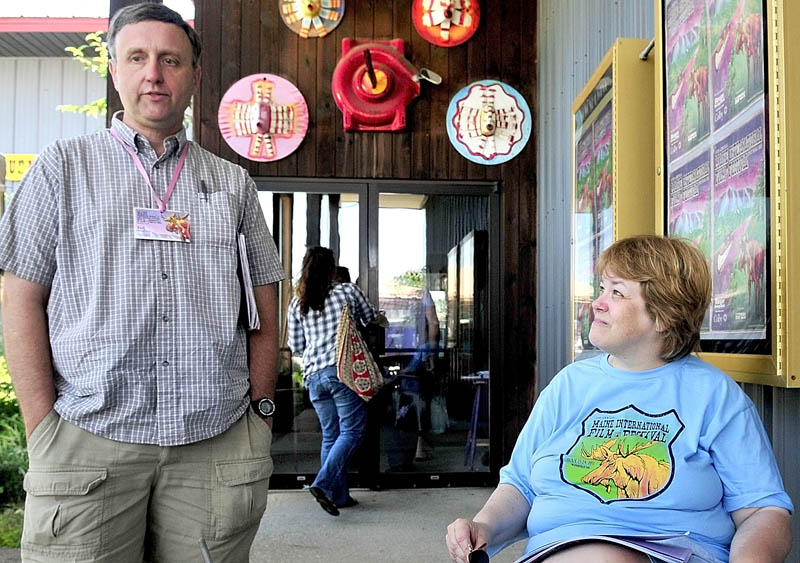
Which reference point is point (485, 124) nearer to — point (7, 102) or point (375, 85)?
point (375, 85)

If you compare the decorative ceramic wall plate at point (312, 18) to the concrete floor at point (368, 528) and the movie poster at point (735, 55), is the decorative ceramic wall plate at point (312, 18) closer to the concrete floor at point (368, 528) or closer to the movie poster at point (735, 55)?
the concrete floor at point (368, 528)

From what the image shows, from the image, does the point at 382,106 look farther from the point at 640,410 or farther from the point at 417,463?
the point at 640,410

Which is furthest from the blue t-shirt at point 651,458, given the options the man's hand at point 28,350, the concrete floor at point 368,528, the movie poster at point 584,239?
the concrete floor at point 368,528

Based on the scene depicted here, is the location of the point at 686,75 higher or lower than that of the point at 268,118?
lower

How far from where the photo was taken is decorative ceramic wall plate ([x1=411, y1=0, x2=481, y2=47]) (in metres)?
4.88

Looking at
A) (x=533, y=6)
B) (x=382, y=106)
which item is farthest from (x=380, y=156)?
(x=533, y=6)

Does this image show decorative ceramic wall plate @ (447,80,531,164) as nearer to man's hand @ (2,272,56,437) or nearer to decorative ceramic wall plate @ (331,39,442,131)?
decorative ceramic wall plate @ (331,39,442,131)

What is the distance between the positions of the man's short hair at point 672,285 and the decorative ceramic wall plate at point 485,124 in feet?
11.0

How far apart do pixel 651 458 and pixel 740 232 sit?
0.62m

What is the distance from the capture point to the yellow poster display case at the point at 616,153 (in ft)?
8.30

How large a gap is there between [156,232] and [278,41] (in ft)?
11.5

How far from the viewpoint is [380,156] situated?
4.89 meters

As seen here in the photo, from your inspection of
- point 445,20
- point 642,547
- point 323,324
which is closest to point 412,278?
point 323,324

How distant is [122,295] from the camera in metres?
1.57
